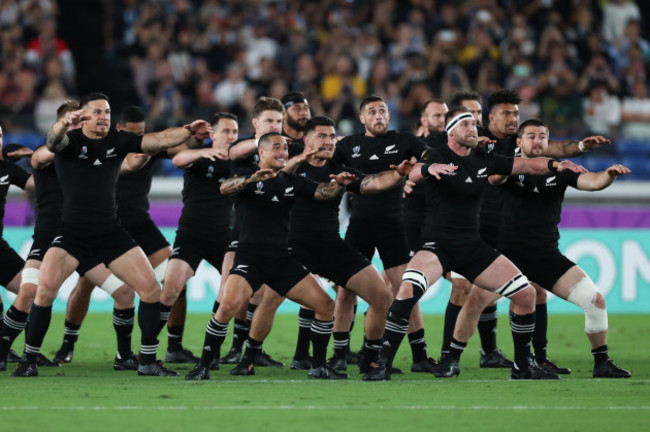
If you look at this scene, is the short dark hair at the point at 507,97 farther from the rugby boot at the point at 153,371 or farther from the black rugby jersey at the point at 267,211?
the rugby boot at the point at 153,371

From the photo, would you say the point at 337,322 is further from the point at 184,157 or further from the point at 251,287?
the point at 184,157

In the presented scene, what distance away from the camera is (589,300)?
1118 centimetres

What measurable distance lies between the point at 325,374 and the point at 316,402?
1752mm

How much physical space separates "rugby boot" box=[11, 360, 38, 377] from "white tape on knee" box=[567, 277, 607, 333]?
510 centimetres

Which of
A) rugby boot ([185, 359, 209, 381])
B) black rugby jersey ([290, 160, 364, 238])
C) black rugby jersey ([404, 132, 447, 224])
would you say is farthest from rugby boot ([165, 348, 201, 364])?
black rugby jersey ([404, 132, 447, 224])

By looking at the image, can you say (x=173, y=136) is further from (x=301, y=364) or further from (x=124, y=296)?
(x=301, y=364)

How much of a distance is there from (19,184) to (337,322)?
3691 millimetres

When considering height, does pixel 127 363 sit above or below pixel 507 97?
below

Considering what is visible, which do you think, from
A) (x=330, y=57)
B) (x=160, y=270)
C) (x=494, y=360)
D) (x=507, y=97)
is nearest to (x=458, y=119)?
(x=507, y=97)

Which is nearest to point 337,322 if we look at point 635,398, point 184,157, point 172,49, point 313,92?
point 184,157

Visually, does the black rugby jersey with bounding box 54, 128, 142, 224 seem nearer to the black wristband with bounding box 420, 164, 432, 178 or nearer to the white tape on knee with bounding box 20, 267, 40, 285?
A: the white tape on knee with bounding box 20, 267, 40, 285

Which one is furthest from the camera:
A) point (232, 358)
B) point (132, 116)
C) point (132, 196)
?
point (132, 196)

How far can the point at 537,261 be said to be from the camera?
37.5 ft

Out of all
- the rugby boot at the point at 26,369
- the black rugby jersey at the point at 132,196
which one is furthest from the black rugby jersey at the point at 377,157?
the rugby boot at the point at 26,369
